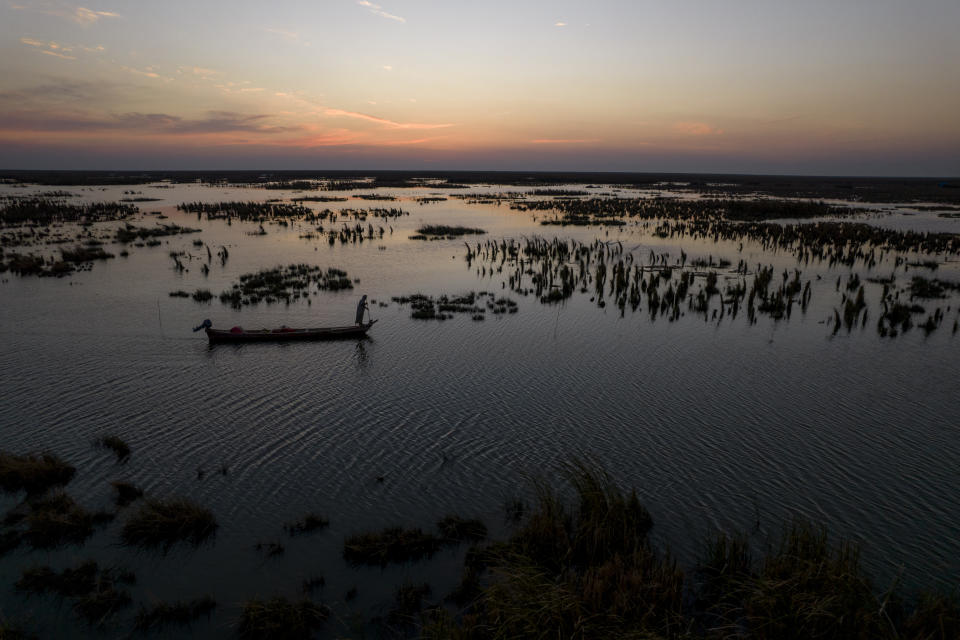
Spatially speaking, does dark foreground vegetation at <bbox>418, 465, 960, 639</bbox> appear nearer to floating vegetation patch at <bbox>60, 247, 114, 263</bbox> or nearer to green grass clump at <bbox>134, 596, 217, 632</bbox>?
green grass clump at <bbox>134, 596, 217, 632</bbox>

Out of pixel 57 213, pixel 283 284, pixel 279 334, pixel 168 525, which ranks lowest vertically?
pixel 168 525


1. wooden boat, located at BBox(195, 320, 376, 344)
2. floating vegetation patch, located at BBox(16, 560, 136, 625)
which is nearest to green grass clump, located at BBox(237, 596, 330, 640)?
floating vegetation patch, located at BBox(16, 560, 136, 625)

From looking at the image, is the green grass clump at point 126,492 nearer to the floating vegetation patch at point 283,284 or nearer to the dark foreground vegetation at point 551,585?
the dark foreground vegetation at point 551,585

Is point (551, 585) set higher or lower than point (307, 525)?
higher

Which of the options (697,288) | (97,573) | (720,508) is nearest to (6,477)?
(97,573)

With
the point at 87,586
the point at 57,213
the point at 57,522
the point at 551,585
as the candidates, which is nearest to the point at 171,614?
the point at 87,586

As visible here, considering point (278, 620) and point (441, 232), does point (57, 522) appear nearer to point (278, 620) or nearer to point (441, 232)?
point (278, 620)

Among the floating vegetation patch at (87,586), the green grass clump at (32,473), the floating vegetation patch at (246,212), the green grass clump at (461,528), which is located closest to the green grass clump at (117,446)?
the green grass clump at (32,473)
